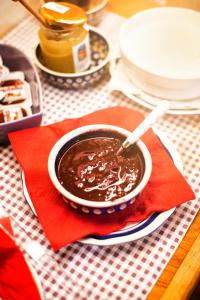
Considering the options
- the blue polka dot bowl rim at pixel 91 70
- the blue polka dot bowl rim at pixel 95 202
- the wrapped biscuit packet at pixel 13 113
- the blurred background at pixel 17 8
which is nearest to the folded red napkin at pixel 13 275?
the blue polka dot bowl rim at pixel 95 202

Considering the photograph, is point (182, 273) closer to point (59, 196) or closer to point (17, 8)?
point (59, 196)

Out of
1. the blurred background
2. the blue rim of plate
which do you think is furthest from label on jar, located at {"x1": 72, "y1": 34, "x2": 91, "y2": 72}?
the blue rim of plate

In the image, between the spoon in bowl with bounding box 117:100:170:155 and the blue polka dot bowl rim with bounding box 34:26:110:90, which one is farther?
the blue polka dot bowl rim with bounding box 34:26:110:90

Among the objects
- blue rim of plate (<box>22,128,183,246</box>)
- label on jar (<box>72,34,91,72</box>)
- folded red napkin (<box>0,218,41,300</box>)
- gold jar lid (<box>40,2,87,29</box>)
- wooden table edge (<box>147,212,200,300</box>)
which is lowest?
wooden table edge (<box>147,212,200,300</box>)

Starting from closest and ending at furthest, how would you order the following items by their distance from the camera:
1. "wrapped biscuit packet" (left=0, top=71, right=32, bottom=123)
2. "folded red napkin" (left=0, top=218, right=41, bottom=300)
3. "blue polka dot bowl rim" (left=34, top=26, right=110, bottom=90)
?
"folded red napkin" (left=0, top=218, right=41, bottom=300) → "wrapped biscuit packet" (left=0, top=71, right=32, bottom=123) → "blue polka dot bowl rim" (left=34, top=26, right=110, bottom=90)

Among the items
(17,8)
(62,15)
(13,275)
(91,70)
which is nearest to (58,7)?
(62,15)

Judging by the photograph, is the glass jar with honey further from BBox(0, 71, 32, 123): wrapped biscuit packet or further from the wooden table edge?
the wooden table edge

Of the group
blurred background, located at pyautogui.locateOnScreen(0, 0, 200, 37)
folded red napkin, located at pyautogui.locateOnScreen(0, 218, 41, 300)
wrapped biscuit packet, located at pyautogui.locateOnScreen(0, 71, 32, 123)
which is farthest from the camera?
blurred background, located at pyautogui.locateOnScreen(0, 0, 200, 37)

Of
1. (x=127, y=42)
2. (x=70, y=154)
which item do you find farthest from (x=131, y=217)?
(x=127, y=42)
